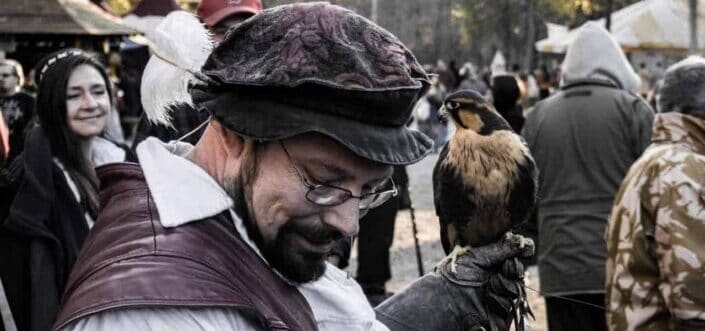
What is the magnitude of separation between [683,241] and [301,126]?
245 centimetres

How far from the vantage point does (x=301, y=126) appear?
5.29ft

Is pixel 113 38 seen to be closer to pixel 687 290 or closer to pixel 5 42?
pixel 5 42

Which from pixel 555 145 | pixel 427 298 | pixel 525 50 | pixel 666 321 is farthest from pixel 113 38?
pixel 525 50

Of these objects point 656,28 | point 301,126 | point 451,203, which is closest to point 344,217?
point 301,126

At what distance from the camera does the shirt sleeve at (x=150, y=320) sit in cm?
151

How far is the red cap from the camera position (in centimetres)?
376

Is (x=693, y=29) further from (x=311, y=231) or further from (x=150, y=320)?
(x=150, y=320)

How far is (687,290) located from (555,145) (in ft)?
6.09

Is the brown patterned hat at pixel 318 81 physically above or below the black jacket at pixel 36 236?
above

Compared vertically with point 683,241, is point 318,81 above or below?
above

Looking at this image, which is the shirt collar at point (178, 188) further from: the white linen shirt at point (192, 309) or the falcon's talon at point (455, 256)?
the falcon's talon at point (455, 256)

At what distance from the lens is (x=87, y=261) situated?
166 cm

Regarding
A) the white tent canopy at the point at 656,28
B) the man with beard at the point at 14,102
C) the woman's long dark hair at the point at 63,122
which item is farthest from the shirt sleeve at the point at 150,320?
the white tent canopy at the point at 656,28

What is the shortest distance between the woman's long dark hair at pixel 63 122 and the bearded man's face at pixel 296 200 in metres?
2.66
